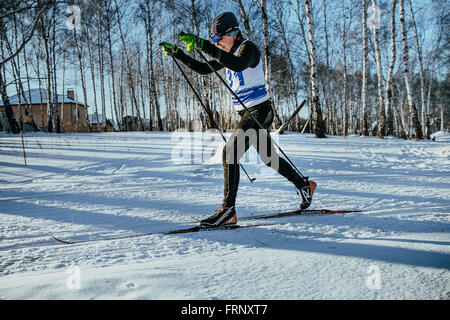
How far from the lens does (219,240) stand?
1.96 m

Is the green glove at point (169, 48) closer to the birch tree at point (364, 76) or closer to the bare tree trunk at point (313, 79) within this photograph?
the bare tree trunk at point (313, 79)

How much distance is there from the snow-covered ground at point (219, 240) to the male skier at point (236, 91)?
0.39 m

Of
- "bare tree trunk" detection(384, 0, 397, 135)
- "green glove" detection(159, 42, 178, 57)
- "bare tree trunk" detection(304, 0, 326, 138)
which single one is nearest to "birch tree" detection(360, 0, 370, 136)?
"bare tree trunk" detection(384, 0, 397, 135)

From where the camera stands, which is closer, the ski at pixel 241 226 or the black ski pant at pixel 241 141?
the ski at pixel 241 226

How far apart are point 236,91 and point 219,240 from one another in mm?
1448

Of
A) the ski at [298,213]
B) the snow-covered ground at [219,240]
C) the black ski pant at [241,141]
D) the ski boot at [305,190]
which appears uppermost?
the black ski pant at [241,141]

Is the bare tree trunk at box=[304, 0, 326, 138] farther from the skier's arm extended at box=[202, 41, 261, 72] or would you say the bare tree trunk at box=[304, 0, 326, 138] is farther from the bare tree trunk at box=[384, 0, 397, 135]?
the skier's arm extended at box=[202, 41, 261, 72]

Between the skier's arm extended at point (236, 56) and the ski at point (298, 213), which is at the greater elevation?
the skier's arm extended at point (236, 56)

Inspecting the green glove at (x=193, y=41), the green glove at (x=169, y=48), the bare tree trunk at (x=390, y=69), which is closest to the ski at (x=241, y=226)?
the green glove at (x=193, y=41)

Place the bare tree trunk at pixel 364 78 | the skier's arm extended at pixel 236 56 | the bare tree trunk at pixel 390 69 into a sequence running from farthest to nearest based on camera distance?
1. the bare tree trunk at pixel 364 78
2. the bare tree trunk at pixel 390 69
3. the skier's arm extended at pixel 236 56

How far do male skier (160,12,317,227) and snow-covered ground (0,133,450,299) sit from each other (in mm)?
388

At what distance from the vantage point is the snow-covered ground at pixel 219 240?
1188 mm

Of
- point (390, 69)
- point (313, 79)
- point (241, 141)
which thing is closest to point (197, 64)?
point (241, 141)

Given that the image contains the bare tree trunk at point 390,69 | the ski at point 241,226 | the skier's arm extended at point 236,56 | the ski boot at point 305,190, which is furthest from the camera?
the bare tree trunk at point 390,69
